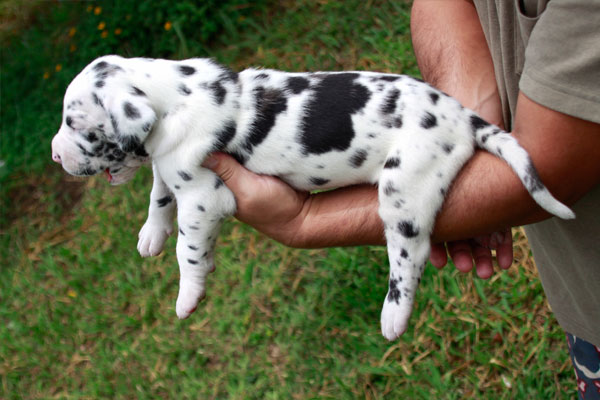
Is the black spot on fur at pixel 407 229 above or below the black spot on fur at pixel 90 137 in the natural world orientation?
below

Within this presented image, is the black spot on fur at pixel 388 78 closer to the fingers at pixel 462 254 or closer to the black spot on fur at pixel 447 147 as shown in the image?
the black spot on fur at pixel 447 147

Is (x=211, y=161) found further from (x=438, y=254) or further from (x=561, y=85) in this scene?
(x=561, y=85)

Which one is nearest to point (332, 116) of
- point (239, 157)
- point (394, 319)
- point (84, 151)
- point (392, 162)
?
point (392, 162)

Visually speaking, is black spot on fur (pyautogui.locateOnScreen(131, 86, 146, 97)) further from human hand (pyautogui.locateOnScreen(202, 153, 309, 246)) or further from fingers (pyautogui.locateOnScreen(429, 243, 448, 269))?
fingers (pyautogui.locateOnScreen(429, 243, 448, 269))

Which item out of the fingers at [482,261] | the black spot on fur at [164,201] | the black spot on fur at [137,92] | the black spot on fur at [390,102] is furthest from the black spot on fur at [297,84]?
the fingers at [482,261]

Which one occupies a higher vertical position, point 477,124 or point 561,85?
point 561,85

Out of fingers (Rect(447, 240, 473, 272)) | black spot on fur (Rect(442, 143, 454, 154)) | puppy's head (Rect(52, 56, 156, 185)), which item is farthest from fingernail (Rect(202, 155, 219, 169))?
fingers (Rect(447, 240, 473, 272))
